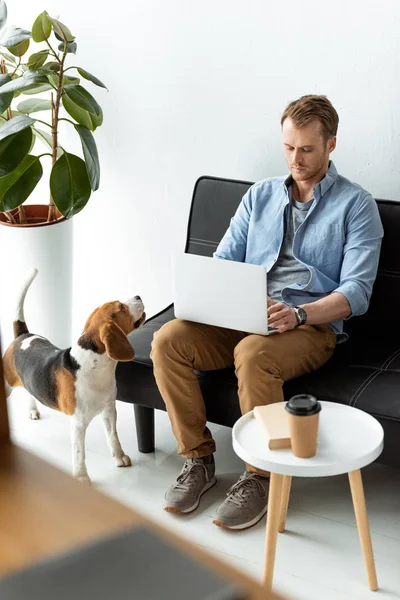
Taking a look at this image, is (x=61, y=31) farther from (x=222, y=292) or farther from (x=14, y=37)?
(x=222, y=292)

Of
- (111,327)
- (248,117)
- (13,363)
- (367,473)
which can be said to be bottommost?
(367,473)

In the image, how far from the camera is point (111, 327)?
98.0 inches

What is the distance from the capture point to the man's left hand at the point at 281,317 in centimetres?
241

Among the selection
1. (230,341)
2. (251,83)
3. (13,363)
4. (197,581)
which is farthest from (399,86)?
(197,581)

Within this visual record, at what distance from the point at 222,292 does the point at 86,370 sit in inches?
19.6

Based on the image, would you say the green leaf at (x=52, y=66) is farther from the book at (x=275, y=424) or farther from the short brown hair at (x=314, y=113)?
the book at (x=275, y=424)

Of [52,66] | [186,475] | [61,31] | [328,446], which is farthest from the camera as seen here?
[52,66]

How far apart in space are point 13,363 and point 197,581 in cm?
225

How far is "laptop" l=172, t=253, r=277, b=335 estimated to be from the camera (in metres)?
2.31

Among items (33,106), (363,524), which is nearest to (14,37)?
(33,106)

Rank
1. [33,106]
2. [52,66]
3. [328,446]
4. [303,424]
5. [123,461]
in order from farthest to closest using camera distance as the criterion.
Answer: [33,106]
[52,66]
[123,461]
[328,446]
[303,424]

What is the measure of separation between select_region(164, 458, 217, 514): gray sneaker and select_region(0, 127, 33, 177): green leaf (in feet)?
3.85

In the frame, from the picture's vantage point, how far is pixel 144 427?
2.79 metres

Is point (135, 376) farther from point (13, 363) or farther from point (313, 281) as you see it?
point (313, 281)
